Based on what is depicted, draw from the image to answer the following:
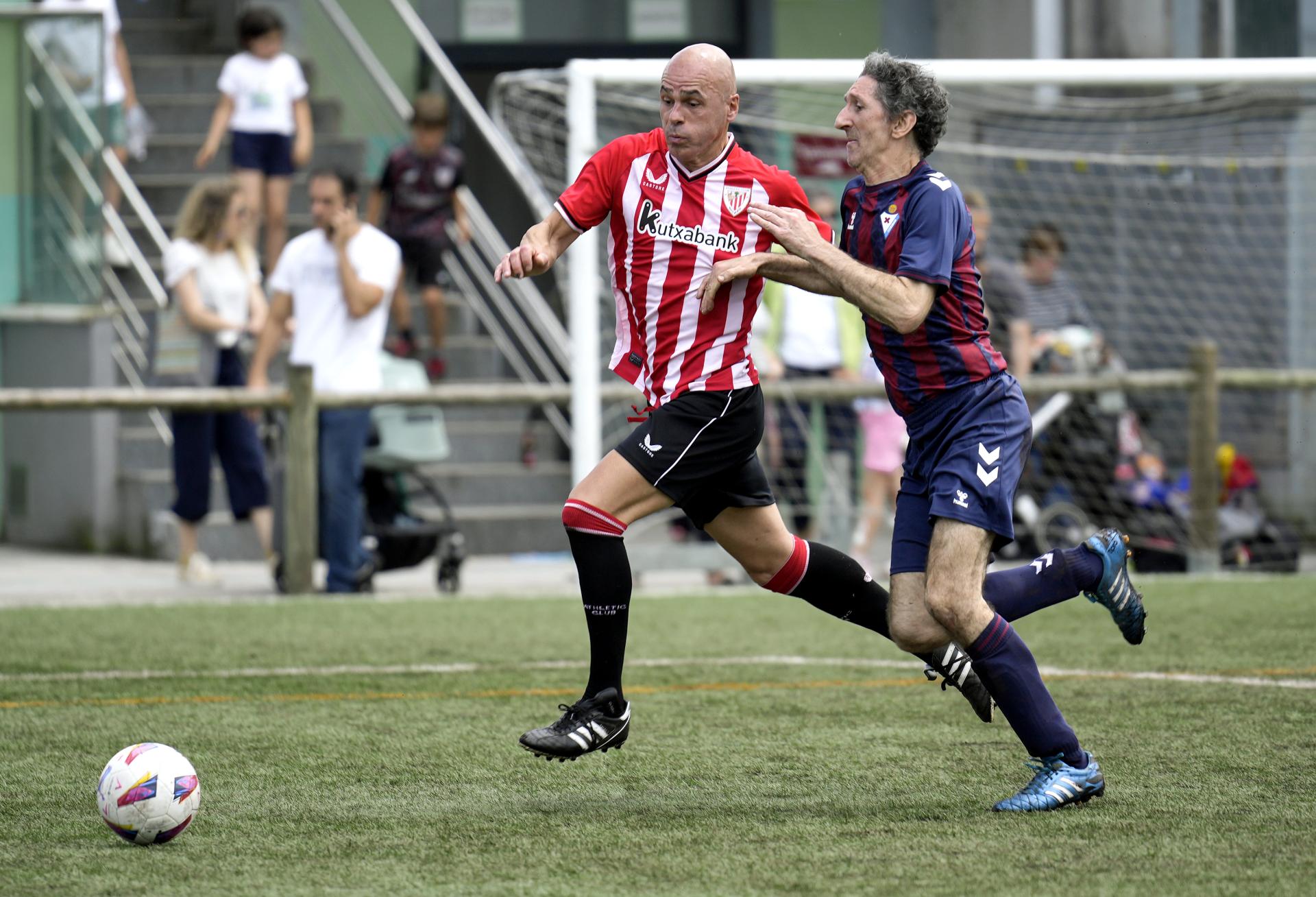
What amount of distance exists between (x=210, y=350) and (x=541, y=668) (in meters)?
4.01

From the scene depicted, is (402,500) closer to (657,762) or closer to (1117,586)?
(657,762)

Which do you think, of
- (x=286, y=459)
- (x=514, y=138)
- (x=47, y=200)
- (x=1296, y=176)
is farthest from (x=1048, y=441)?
→ (x=47, y=200)

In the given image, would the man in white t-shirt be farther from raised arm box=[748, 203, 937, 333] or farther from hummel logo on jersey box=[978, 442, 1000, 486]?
hummel logo on jersey box=[978, 442, 1000, 486]

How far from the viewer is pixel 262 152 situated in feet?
44.0

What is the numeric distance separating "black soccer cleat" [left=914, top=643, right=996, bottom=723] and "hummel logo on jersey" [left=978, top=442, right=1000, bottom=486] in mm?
642

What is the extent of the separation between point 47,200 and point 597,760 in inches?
331

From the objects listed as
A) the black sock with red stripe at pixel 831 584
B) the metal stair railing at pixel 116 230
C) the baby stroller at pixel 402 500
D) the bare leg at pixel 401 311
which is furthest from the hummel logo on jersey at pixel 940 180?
the bare leg at pixel 401 311

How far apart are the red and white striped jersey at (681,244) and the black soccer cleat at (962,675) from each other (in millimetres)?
947

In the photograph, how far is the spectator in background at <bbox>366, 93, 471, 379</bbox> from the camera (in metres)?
12.8

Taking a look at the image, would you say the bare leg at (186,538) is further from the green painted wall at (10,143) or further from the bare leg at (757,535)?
the bare leg at (757,535)

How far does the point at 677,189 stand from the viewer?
5355 mm

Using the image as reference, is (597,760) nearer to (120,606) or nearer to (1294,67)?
(120,606)

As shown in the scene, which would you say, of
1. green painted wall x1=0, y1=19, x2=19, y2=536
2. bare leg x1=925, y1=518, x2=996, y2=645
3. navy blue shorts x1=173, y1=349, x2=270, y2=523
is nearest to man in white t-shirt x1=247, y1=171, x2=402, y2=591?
navy blue shorts x1=173, y1=349, x2=270, y2=523

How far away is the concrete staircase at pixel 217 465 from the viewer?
40.9ft
